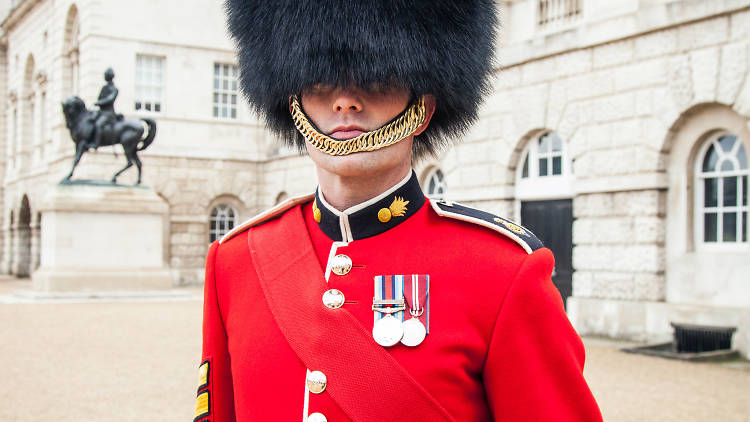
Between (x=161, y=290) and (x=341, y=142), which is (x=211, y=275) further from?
(x=161, y=290)

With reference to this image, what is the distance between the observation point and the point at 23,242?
95.3 feet

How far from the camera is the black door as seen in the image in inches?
451

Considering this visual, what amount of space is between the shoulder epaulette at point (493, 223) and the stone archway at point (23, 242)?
29076 mm

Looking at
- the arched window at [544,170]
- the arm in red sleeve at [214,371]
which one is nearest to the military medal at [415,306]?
the arm in red sleeve at [214,371]

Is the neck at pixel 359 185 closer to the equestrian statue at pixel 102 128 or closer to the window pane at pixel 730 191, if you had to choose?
the window pane at pixel 730 191

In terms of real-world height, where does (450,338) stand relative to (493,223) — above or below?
below

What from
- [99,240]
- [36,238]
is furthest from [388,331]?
[36,238]

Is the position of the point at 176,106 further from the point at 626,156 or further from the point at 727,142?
the point at 727,142

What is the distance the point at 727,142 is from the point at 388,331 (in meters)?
8.91

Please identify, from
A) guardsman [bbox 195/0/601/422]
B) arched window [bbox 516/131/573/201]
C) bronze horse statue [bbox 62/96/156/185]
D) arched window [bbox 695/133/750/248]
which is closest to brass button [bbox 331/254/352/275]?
guardsman [bbox 195/0/601/422]

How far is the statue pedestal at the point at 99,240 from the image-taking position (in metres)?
15.6

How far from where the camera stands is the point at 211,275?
214 cm

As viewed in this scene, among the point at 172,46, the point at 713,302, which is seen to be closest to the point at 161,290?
the point at 172,46

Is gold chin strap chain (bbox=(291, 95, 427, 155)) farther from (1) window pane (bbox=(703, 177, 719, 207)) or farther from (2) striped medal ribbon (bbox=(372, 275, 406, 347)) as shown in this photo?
(1) window pane (bbox=(703, 177, 719, 207))
